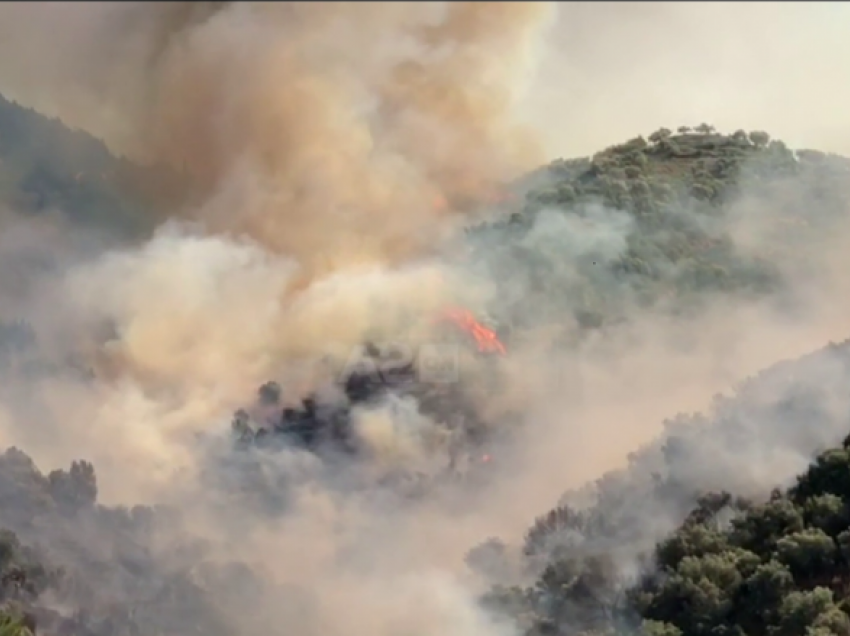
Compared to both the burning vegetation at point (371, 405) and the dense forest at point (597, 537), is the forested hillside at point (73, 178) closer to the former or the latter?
the dense forest at point (597, 537)

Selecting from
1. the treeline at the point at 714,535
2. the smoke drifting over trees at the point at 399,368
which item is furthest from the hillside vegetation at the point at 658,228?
the treeline at the point at 714,535

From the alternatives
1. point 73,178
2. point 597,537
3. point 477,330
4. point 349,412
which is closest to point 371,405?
point 349,412

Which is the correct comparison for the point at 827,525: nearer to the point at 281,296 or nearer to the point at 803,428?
the point at 803,428

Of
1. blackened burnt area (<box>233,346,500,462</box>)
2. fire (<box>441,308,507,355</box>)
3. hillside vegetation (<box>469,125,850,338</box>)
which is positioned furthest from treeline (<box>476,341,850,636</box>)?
hillside vegetation (<box>469,125,850,338</box>)

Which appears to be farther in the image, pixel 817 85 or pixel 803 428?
pixel 817 85

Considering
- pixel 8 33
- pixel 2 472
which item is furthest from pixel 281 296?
pixel 2 472
